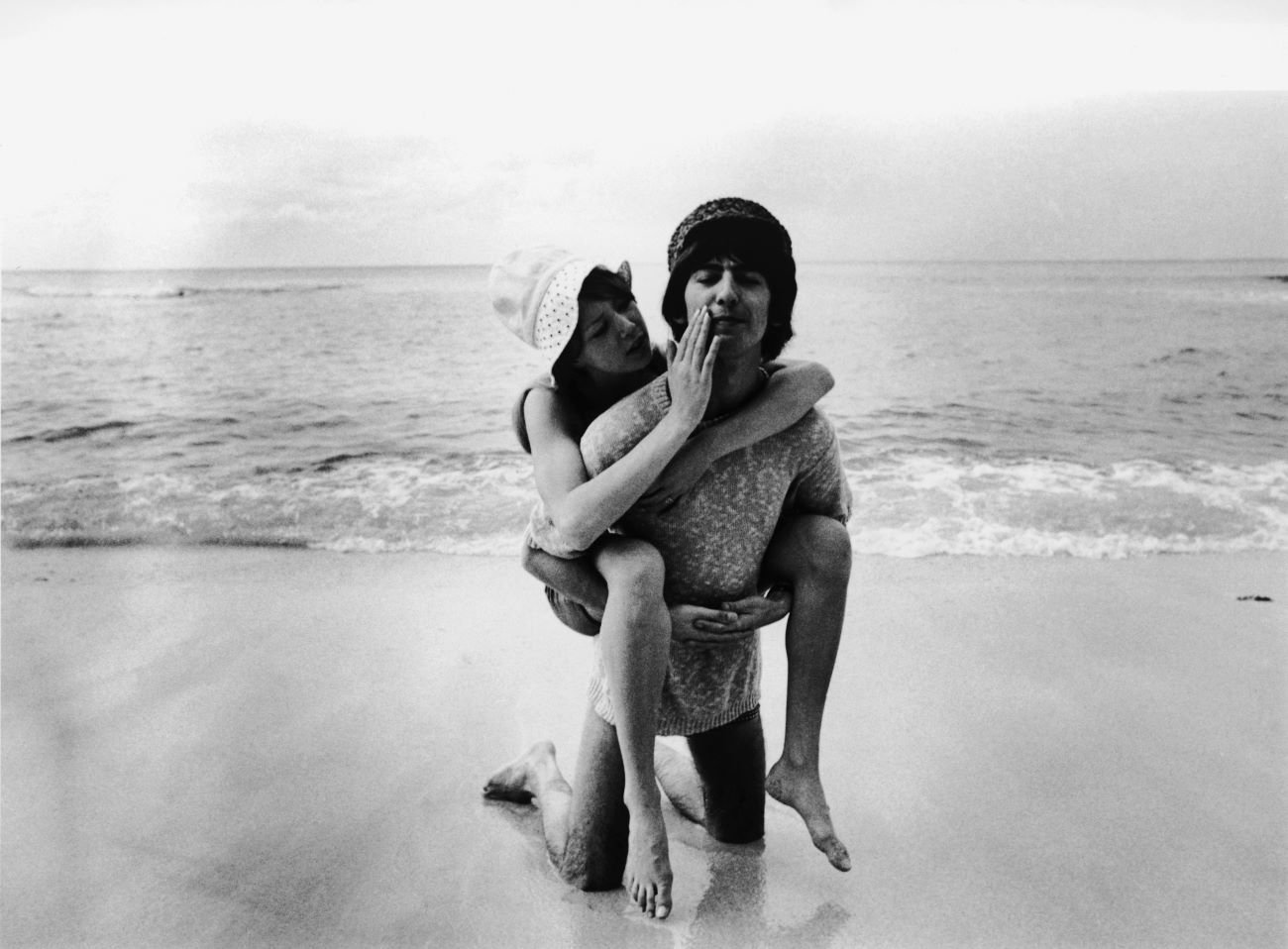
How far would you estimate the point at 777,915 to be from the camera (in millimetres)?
1831

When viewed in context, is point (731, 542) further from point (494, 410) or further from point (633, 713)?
point (494, 410)

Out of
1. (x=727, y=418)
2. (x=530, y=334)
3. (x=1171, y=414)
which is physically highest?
(x=530, y=334)

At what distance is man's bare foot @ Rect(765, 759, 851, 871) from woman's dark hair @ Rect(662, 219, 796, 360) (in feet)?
2.70

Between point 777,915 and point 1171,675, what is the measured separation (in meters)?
1.67

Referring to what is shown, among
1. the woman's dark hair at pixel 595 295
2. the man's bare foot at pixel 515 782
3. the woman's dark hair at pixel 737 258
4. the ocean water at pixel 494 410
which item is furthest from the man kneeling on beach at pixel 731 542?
the ocean water at pixel 494 410

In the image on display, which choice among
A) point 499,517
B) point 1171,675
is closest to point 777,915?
point 1171,675

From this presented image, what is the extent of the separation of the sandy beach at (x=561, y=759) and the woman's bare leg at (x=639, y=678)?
0.18 m

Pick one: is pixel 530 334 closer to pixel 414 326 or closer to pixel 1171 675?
pixel 1171 675

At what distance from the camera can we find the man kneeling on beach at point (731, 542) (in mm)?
1622

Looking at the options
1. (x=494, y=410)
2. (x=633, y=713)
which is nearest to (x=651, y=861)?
(x=633, y=713)

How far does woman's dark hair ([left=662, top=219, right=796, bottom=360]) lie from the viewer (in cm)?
162

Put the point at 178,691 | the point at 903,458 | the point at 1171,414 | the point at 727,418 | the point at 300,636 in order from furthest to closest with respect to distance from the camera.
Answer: the point at 1171,414 < the point at 903,458 < the point at 300,636 < the point at 178,691 < the point at 727,418

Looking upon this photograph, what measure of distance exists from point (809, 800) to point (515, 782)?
0.76 metres

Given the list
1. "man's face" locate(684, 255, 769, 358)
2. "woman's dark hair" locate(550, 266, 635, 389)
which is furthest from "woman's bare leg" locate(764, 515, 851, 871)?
"woman's dark hair" locate(550, 266, 635, 389)
